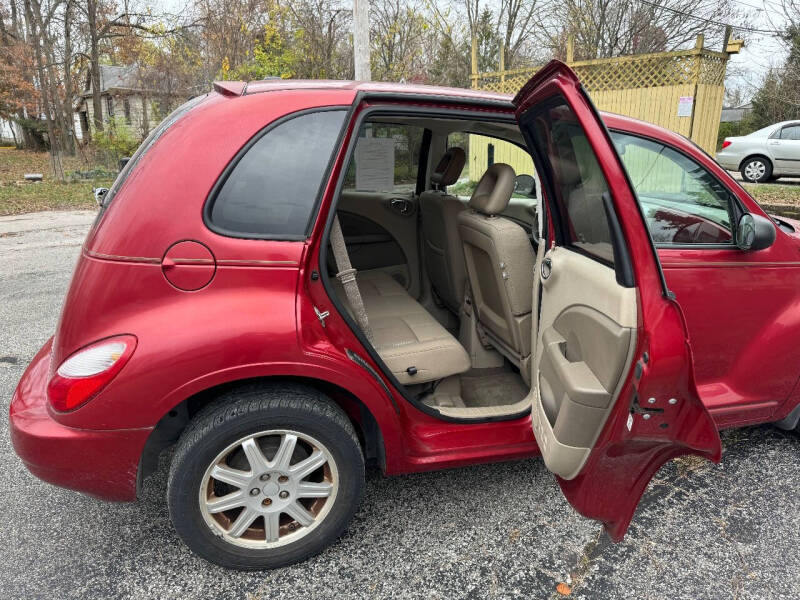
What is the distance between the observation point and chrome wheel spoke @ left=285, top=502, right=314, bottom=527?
1968 mm

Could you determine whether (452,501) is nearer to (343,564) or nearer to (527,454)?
(527,454)

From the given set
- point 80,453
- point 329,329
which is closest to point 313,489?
point 329,329

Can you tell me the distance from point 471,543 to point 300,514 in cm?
70

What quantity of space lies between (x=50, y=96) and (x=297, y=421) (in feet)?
78.3

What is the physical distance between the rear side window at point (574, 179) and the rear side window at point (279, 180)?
74 centimetres

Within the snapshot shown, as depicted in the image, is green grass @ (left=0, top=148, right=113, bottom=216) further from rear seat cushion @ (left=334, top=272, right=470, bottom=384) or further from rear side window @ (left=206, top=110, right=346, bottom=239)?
rear side window @ (left=206, top=110, right=346, bottom=239)

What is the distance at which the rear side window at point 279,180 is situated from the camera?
179 cm

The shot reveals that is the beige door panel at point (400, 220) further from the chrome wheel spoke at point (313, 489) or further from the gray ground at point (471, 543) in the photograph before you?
the chrome wheel spoke at point (313, 489)

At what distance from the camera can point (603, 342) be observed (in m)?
1.63

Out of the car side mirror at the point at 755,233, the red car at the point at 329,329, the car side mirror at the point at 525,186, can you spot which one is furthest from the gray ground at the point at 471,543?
the car side mirror at the point at 525,186

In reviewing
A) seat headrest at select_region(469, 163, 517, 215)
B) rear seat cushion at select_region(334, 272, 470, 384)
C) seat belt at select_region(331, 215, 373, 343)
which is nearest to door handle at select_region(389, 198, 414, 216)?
rear seat cushion at select_region(334, 272, 470, 384)

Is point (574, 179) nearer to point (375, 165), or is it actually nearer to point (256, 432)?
point (256, 432)

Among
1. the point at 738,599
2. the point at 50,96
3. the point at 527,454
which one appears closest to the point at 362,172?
the point at 527,454

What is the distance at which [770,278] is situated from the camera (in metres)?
2.28
